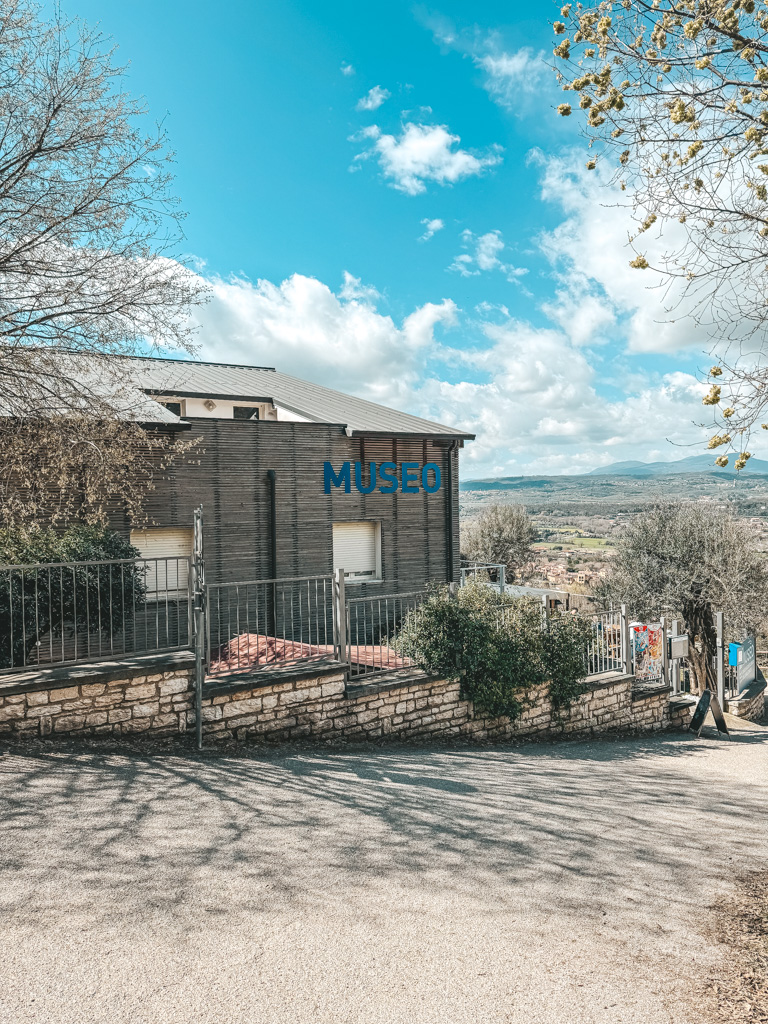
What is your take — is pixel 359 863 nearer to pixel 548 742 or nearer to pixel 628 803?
pixel 628 803

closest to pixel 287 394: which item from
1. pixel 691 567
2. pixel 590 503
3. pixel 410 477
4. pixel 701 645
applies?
pixel 410 477

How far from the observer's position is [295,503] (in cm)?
1444

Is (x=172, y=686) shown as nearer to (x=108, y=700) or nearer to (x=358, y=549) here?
(x=108, y=700)

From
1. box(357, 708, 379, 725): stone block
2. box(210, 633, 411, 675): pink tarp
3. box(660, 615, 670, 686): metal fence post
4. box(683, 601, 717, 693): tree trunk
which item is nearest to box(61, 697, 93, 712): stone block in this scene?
box(210, 633, 411, 675): pink tarp

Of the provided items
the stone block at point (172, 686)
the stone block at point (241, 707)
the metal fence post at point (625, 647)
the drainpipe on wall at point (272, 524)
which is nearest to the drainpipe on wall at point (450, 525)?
the drainpipe on wall at point (272, 524)

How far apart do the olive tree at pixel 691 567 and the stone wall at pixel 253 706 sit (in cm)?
1581

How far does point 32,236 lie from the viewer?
7961 mm

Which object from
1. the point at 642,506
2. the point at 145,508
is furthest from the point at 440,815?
the point at 642,506

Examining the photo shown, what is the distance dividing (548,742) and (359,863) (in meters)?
5.94

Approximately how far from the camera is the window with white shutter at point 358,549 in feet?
50.3

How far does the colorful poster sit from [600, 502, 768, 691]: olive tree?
34.9 feet

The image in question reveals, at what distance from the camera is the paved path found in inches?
118

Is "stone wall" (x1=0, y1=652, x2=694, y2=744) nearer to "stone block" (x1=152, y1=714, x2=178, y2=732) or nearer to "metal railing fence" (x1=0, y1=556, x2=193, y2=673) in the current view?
"stone block" (x1=152, y1=714, x2=178, y2=732)

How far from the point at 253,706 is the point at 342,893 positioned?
3.49 m
